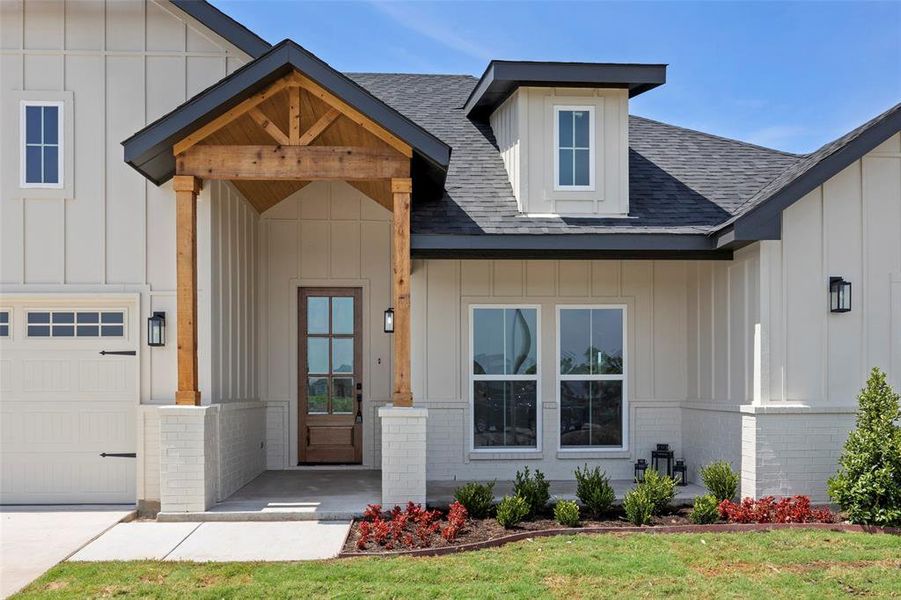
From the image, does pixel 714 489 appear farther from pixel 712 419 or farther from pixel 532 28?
pixel 532 28

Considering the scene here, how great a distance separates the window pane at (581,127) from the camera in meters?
10.6

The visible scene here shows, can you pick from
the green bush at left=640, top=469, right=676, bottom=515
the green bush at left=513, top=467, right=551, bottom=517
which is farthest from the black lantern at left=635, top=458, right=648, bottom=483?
the green bush at left=513, top=467, right=551, bottom=517

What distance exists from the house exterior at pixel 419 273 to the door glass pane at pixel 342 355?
0.65m

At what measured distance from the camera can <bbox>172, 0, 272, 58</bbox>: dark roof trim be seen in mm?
9516

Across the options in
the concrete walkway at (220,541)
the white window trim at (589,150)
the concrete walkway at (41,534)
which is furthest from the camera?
the white window trim at (589,150)

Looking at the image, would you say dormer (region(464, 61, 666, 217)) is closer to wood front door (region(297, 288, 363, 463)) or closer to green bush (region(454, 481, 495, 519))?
wood front door (region(297, 288, 363, 463))

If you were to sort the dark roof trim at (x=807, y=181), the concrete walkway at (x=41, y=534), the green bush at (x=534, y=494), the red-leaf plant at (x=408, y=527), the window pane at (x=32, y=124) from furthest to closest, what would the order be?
the window pane at (x=32, y=124) → the dark roof trim at (x=807, y=181) → the green bush at (x=534, y=494) → the red-leaf plant at (x=408, y=527) → the concrete walkway at (x=41, y=534)

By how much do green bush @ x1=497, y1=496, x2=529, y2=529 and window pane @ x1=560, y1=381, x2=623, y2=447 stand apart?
2.69 metres

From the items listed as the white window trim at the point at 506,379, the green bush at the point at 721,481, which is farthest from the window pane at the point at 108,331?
the green bush at the point at 721,481

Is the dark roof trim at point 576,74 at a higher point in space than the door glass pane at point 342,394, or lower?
higher

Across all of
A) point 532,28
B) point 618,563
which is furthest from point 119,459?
point 532,28

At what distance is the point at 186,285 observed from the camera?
28.8 ft

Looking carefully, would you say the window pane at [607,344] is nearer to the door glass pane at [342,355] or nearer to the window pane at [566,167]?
the window pane at [566,167]

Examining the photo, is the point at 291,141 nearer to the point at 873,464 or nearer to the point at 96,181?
the point at 96,181
